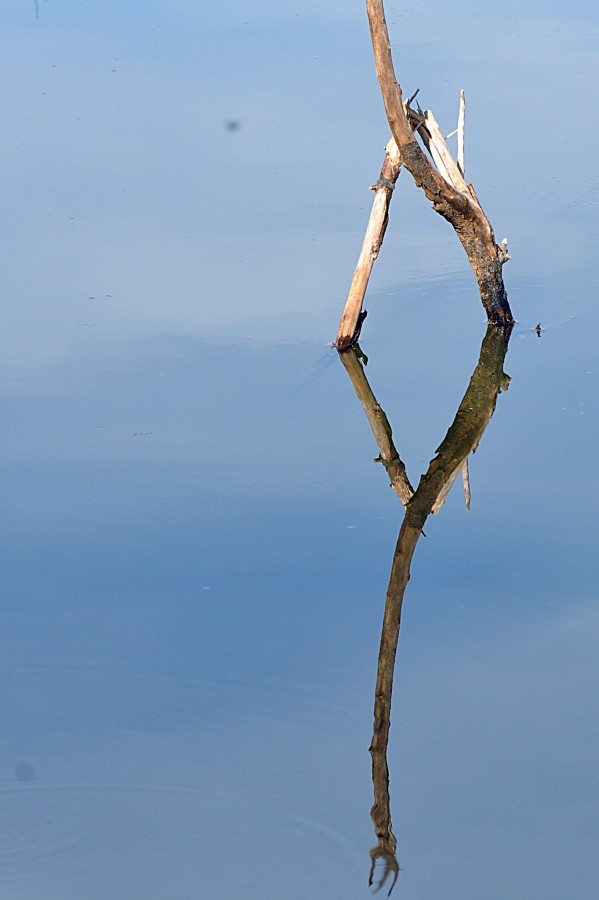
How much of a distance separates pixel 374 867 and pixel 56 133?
7.63 m

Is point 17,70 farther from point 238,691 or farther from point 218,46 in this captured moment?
point 238,691

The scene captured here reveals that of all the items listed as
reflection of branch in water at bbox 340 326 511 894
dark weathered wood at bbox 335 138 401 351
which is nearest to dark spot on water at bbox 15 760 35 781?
reflection of branch in water at bbox 340 326 511 894

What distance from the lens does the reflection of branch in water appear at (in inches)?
161

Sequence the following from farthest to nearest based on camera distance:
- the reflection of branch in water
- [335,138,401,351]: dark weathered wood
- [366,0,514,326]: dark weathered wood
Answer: [335,138,401,351]: dark weathered wood, [366,0,514,326]: dark weathered wood, the reflection of branch in water

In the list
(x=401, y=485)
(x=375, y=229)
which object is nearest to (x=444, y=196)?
(x=375, y=229)

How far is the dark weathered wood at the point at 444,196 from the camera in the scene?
20.0 ft

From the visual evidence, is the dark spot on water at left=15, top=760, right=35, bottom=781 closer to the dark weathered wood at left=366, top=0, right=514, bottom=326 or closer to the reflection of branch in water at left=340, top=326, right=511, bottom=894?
the reflection of branch in water at left=340, top=326, right=511, bottom=894

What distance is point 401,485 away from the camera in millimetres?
6031

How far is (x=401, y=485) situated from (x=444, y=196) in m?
1.53

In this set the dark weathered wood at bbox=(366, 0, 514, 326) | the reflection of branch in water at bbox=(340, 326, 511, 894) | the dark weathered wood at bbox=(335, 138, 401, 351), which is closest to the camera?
the reflection of branch in water at bbox=(340, 326, 511, 894)

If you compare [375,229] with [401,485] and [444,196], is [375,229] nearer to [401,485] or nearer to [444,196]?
[444,196]

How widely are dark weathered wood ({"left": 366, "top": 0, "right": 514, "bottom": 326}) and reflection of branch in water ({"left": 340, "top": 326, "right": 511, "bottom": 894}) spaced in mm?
316

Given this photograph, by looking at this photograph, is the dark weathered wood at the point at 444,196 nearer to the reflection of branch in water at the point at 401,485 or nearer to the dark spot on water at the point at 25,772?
the reflection of branch in water at the point at 401,485

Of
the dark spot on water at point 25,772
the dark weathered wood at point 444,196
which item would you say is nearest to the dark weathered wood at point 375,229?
the dark weathered wood at point 444,196
